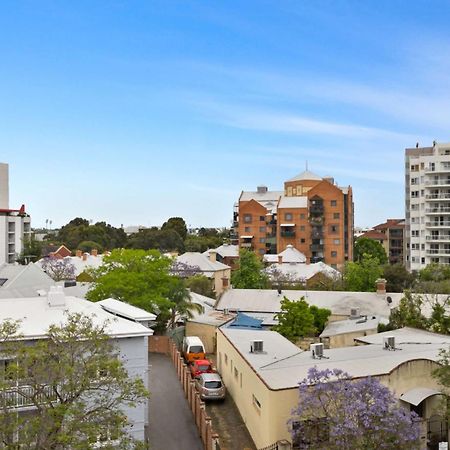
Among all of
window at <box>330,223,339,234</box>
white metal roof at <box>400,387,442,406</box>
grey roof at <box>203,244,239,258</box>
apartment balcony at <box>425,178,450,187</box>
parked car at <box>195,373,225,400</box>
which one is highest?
apartment balcony at <box>425,178,450,187</box>

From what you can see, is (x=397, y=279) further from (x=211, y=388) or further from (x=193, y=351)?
(x=211, y=388)

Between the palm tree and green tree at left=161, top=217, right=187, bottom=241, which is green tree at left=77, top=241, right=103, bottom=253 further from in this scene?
A: the palm tree

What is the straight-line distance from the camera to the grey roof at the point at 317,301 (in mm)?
44188

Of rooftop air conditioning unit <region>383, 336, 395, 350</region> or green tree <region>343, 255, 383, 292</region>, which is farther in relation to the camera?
green tree <region>343, 255, 383, 292</region>

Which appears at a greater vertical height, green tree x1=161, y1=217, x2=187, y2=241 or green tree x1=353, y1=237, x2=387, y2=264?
green tree x1=161, y1=217, x2=187, y2=241

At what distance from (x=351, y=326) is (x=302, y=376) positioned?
17580 mm

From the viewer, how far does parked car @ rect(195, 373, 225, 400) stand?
90.5 ft

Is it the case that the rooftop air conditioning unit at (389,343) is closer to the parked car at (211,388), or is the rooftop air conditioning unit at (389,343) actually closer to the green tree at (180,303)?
the parked car at (211,388)

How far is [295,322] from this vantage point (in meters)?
36.2

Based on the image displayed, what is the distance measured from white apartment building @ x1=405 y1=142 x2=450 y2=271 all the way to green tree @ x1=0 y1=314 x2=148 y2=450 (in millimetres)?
64934

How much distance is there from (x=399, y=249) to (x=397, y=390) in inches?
3461

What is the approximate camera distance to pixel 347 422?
16.0 meters

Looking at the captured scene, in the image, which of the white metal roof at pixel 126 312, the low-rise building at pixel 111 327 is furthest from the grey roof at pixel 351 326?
the low-rise building at pixel 111 327


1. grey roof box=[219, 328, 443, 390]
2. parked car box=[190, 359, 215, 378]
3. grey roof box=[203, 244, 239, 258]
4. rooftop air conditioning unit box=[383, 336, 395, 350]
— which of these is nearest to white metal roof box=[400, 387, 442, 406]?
grey roof box=[219, 328, 443, 390]
